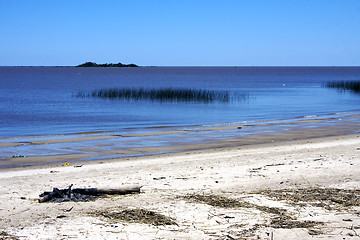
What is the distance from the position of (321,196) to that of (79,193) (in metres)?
4.38

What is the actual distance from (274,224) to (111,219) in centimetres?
244

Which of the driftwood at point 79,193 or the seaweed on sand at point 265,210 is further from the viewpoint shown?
the driftwood at point 79,193

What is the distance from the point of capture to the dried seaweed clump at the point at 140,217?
286 inches

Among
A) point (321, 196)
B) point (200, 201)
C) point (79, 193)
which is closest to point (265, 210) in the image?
point (200, 201)

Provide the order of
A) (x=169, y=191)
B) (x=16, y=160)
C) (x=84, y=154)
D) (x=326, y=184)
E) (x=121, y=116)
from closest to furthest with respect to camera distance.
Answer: (x=169, y=191) → (x=326, y=184) → (x=16, y=160) → (x=84, y=154) → (x=121, y=116)

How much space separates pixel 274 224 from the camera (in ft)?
23.6

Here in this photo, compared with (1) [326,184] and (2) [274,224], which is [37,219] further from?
(1) [326,184]

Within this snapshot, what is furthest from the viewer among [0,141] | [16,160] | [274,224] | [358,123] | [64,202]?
[358,123]

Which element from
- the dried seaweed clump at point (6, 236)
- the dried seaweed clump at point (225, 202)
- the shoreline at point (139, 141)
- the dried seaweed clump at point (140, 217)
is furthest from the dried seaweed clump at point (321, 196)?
the shoreline at point (139, 141)

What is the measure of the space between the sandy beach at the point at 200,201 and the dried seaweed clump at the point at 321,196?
0.02 m

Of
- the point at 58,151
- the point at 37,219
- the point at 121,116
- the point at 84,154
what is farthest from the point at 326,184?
the point at 121,116

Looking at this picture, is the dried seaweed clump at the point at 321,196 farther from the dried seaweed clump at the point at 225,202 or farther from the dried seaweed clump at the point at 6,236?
the dried seaweed clump at the point at 6,236

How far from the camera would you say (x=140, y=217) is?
748 centimetres

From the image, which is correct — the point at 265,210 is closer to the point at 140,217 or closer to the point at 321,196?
the point at 321,196
